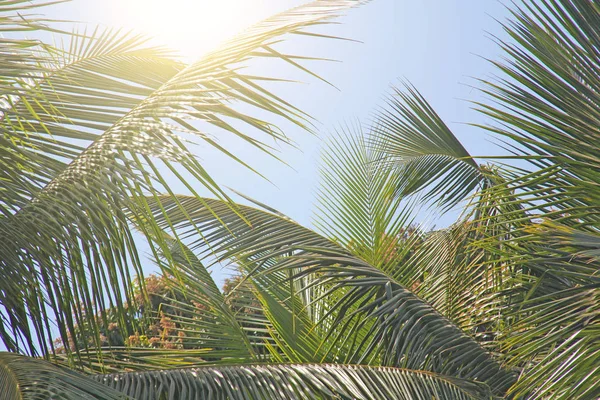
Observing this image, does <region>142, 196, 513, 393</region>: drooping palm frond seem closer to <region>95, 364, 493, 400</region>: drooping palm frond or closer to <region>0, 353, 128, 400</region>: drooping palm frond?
<region>95, 364, 493, 400</region>: drooping palm frond

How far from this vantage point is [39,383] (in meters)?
2.07

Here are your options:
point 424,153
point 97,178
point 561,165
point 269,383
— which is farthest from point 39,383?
point 424,153

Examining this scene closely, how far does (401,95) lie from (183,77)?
3346 millimetres

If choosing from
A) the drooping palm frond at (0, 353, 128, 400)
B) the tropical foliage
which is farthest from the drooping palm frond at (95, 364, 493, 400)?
the drooping palm frond at (0, 353, 128, 400)

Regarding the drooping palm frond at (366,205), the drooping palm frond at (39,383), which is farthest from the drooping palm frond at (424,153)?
the drooping palm frond at (39,383)

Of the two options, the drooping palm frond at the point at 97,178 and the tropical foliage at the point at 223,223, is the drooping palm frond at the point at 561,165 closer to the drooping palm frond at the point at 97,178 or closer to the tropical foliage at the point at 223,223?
the tropical foliage at the point at 223,223

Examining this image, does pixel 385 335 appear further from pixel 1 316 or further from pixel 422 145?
pixel 422 145

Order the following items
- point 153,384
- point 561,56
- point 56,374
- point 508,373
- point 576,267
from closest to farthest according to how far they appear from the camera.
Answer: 1. point 56,374
2. point 576,267
3. point 561,56
4. point 153,384
5. point 508,373

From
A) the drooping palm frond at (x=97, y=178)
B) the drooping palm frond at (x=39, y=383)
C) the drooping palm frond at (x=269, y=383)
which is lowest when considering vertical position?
the drooping palm frond at (x=269, y=383)

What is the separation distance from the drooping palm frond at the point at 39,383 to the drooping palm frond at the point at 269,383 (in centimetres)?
65

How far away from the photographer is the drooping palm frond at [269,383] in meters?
3.07

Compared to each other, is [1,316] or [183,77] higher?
[183,77]

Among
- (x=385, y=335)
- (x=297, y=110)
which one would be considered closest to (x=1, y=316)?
(x=297, y=110)

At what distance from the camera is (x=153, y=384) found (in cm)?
317
